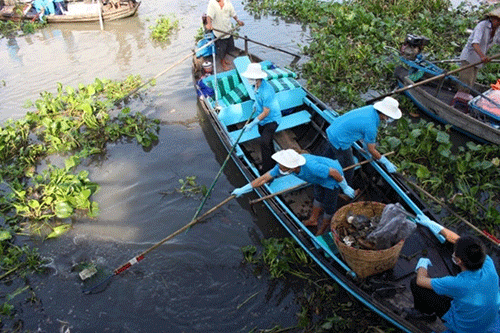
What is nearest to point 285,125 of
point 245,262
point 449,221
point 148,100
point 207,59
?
point 245,262

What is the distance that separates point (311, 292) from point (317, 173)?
6.33 ft

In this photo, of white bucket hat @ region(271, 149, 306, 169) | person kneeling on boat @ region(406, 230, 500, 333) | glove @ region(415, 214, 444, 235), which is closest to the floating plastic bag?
glove @ region(415, 214, 444, 235)

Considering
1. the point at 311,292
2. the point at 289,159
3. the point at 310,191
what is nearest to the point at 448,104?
the point at 310,191

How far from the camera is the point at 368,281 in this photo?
4.61 metres

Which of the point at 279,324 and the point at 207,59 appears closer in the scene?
the point at 279,324

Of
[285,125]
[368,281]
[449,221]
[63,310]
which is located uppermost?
[285,125]

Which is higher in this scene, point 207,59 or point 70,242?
point 207,59

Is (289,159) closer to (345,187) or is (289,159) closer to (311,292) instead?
(345,187)

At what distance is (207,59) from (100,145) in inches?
156

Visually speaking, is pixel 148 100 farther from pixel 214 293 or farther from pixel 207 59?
pixel 214 293

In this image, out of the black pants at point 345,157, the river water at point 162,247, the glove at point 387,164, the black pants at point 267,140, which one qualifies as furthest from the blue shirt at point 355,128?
the river water at point 162,247

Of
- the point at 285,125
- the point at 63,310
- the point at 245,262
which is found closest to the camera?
the point at 63,310

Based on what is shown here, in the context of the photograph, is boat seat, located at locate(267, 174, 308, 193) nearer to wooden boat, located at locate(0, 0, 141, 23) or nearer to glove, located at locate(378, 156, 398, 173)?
glove, located at locate(378, 156, 398, 173)

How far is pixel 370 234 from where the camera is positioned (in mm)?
4559
